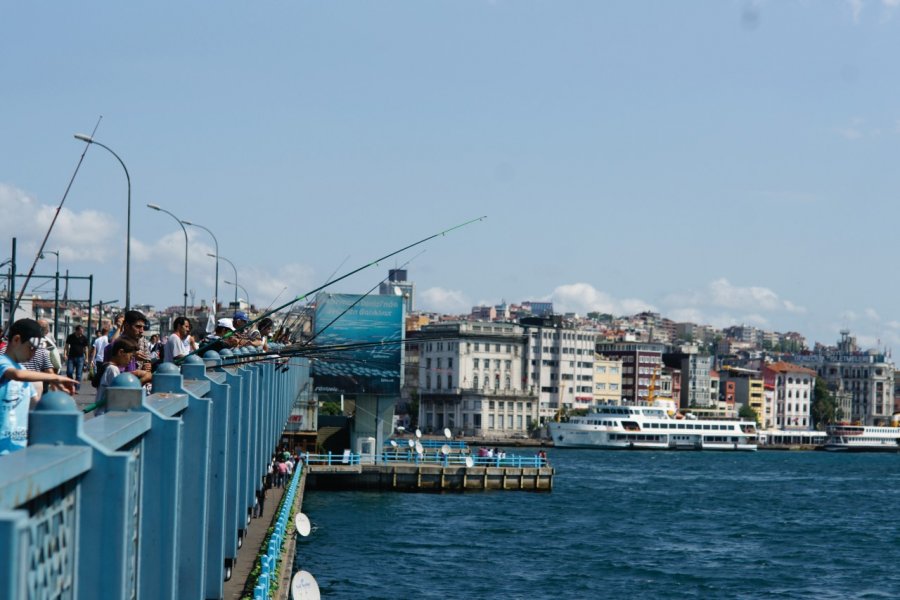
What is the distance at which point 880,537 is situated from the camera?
52.4 m

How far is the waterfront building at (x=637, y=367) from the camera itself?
184m

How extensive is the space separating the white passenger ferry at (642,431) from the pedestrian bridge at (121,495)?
135 metres

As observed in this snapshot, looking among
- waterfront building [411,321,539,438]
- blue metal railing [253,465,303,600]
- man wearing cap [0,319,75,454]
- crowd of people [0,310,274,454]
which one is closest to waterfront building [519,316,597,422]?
waterfront building [411,321,539,438]

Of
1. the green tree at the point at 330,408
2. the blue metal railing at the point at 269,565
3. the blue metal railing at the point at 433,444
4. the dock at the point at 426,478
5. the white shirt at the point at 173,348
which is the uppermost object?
the white shirt at the point at 173,348

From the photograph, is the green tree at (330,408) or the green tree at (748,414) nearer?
the green tree at (330,408)

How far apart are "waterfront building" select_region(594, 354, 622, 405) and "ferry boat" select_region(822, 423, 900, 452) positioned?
25504 millimetres

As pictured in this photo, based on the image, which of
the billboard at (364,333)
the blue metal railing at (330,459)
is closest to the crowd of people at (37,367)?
the billboard at (364,333)

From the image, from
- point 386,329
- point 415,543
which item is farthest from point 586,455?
point 415,543

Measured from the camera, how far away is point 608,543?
4675cm

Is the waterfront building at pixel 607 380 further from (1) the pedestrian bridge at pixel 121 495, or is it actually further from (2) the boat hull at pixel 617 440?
(1) the pedestrian bridge at pixel 121 495

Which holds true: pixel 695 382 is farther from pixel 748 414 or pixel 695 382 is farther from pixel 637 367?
pixel 637 367

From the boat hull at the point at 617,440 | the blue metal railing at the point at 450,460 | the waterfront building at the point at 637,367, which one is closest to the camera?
the blue metal railing at the point at 450,460

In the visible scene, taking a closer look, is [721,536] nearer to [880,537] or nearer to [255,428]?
[880,537]

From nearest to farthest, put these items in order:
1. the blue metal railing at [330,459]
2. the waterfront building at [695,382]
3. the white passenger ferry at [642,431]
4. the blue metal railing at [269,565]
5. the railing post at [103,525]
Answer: the railing post at [103,525], the blue metal railing at [269,565], the blue metal railing at [330,459], the white passenger ferry at [642,431], the waterfront building at [695,382]
